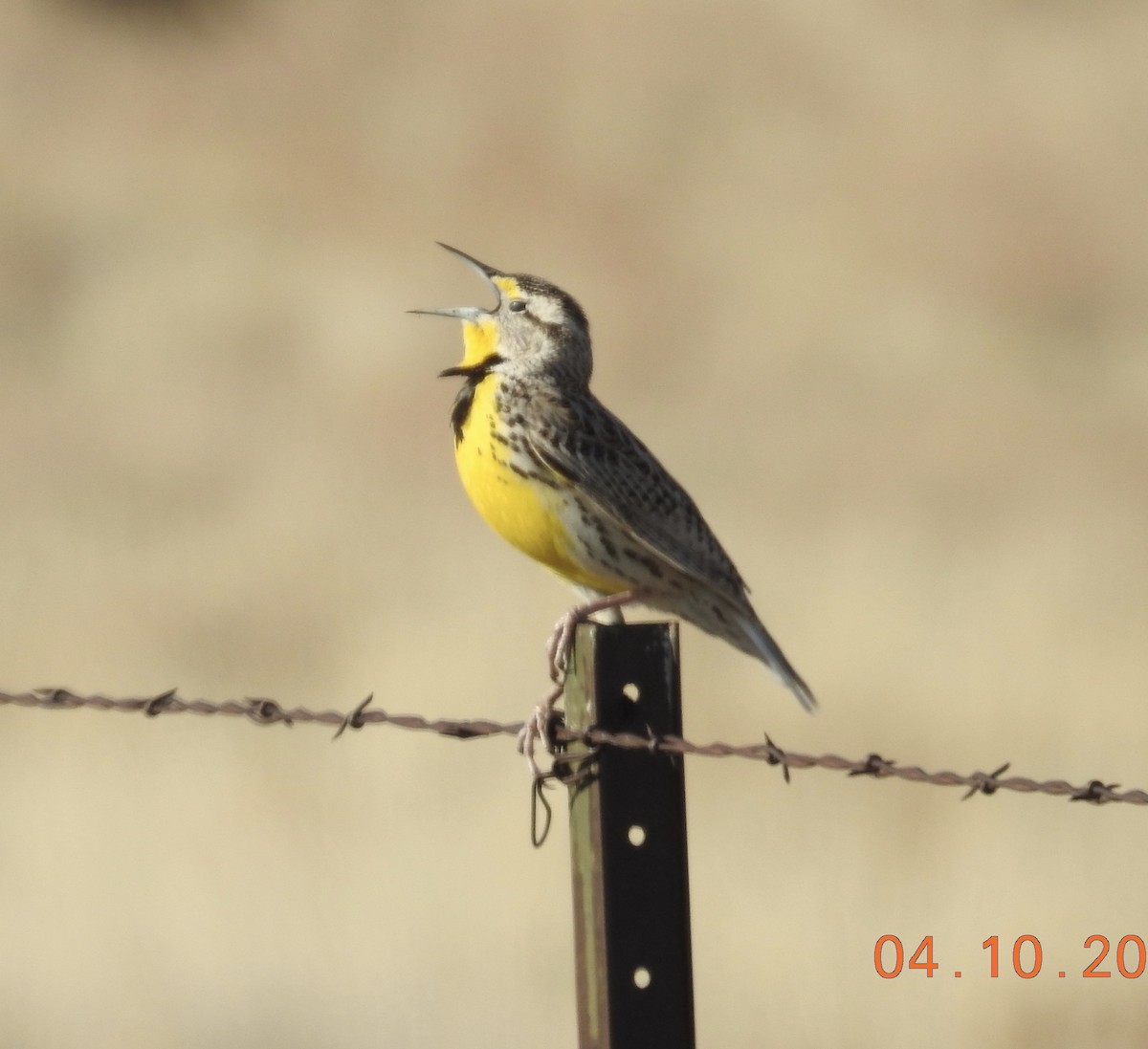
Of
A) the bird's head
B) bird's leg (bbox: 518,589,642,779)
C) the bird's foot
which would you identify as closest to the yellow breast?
bird's leg (bbox: 518,589,642,779)

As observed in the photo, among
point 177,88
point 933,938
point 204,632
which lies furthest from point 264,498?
point 177,88

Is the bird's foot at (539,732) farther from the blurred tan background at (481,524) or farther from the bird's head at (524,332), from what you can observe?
the blurred tan background at (481,524)

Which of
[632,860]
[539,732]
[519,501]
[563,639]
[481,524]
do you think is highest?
[481,524]

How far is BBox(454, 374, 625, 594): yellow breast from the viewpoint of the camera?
4508mm

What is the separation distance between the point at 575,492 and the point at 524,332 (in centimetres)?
58

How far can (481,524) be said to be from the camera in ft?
32.4

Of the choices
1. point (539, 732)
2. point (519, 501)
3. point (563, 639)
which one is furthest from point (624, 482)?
point (539, 732)

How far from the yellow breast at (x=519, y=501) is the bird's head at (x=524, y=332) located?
0.98ft

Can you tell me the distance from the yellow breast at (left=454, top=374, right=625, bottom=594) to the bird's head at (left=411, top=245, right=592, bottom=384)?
0.30 meters

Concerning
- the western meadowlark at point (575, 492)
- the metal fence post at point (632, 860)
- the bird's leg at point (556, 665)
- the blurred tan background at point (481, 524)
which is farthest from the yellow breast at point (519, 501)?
the blurred tan background at point (481, 524)

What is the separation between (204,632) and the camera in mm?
9203

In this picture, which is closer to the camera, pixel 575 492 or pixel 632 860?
pixel 632 860

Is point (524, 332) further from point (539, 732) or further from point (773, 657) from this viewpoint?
point (539, 732)

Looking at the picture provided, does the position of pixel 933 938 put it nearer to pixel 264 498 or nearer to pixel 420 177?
pixel 264 498
